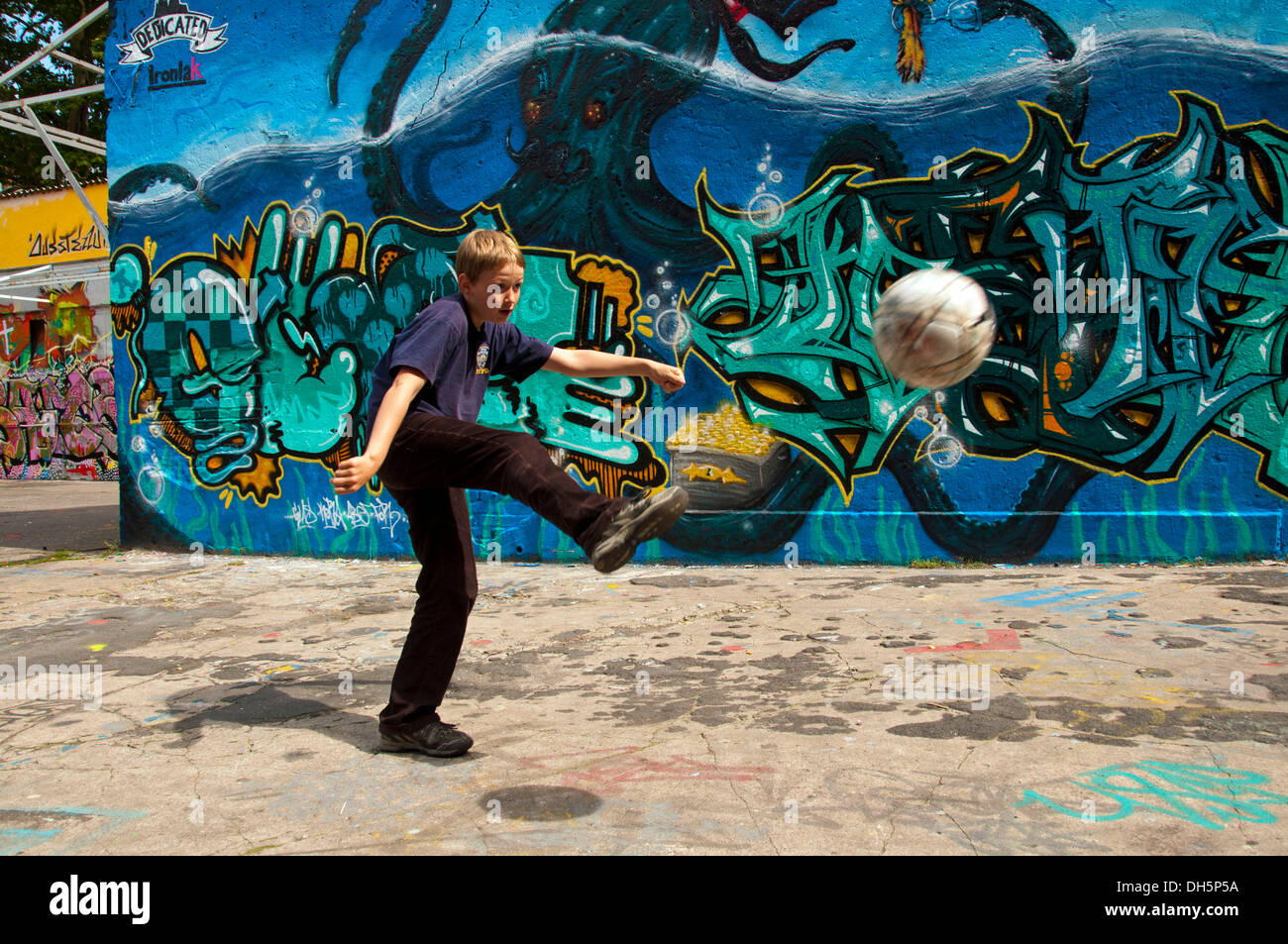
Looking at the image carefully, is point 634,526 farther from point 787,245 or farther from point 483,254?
point 787,245

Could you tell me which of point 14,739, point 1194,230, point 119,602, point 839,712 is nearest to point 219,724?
point 14,739

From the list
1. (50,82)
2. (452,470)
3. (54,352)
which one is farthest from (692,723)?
(50,82)

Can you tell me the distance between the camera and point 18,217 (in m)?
18.1

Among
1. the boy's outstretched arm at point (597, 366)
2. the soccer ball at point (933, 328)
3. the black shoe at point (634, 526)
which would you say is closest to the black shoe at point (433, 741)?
the black shoe at point (634, 526)

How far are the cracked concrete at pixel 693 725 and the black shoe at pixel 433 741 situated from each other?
0.16 ft

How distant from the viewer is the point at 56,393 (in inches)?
720

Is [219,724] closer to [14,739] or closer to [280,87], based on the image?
[14,739]

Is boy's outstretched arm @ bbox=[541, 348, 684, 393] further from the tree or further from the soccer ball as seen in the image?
the tree

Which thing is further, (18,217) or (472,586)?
(18,217)

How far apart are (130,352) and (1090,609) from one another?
8.45 m

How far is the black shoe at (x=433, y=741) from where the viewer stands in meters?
3.44

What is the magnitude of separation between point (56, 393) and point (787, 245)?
54.0ft

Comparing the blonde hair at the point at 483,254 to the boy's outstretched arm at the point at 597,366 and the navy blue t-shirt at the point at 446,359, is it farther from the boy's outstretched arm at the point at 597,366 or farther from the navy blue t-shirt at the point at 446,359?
the boy's outstretched arm at the point at 597,366

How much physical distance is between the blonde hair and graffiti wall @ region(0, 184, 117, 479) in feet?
53.9
